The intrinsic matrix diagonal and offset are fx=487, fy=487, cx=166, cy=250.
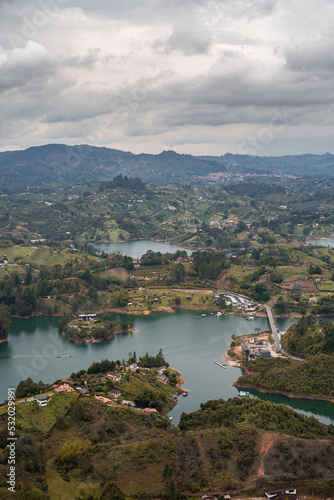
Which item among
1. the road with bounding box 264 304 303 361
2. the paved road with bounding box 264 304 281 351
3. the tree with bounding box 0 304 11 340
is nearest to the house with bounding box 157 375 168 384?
the road with bounding box 264 304 303 361

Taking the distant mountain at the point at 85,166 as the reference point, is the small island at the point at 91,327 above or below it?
below

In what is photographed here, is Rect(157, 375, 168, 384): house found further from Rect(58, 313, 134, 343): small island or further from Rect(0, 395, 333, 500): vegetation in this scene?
Rect(58, 313, 134, 343): small island

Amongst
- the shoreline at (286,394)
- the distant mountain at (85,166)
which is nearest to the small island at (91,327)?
the shoreline at (286,394)

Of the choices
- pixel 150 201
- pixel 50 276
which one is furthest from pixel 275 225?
pixel 50 276

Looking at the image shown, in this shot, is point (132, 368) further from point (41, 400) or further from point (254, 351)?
point (254, 351)

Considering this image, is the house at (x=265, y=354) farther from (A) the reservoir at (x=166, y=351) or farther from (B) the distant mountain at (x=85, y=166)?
(B) the distant mountain at (x=85, y=166)

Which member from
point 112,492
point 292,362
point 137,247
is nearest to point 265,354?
point 292,362
